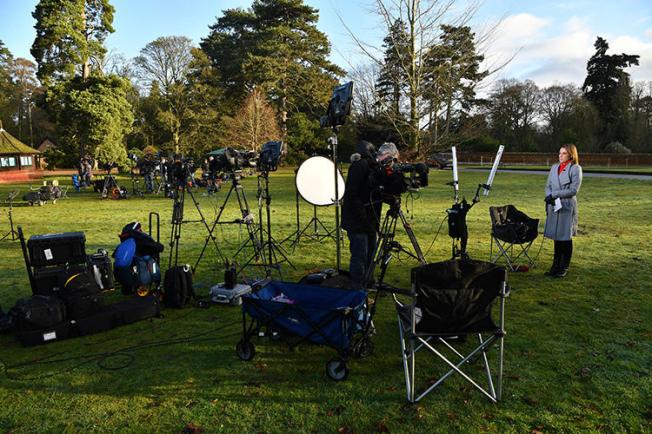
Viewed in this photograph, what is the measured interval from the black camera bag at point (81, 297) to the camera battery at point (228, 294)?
119 cm

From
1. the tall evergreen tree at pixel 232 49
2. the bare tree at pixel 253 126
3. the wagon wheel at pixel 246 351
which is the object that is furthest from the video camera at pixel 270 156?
the tall evergreen tree at pixel 232 49

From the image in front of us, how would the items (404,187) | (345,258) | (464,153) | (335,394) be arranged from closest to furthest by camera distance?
(335,394) < (404,187) < (345,258) < (464,153)

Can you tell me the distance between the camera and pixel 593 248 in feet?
25.6

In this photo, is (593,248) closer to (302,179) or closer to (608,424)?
(302,179)

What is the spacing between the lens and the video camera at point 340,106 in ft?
16.7

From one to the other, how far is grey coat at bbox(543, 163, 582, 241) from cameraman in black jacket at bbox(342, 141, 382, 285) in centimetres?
270

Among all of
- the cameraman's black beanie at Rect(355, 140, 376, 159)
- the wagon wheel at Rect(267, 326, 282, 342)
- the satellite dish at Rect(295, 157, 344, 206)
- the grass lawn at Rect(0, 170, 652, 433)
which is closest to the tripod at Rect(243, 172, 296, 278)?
the satellite dish at Rect(295, 157, 344, 206)

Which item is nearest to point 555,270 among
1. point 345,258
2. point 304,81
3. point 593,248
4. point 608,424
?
point 593,248

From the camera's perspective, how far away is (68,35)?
2722cm

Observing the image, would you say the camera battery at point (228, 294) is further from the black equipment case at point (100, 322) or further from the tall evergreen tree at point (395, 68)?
the tall evergreen tree at point (395, 68)

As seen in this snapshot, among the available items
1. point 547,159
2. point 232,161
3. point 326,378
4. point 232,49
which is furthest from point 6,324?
point 547,159

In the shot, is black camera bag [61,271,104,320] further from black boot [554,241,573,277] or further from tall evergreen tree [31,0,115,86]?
tall evergreen tree [31,0,115,86]

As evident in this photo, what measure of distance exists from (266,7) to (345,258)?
37.7 m

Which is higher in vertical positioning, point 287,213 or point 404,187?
point 404,187
